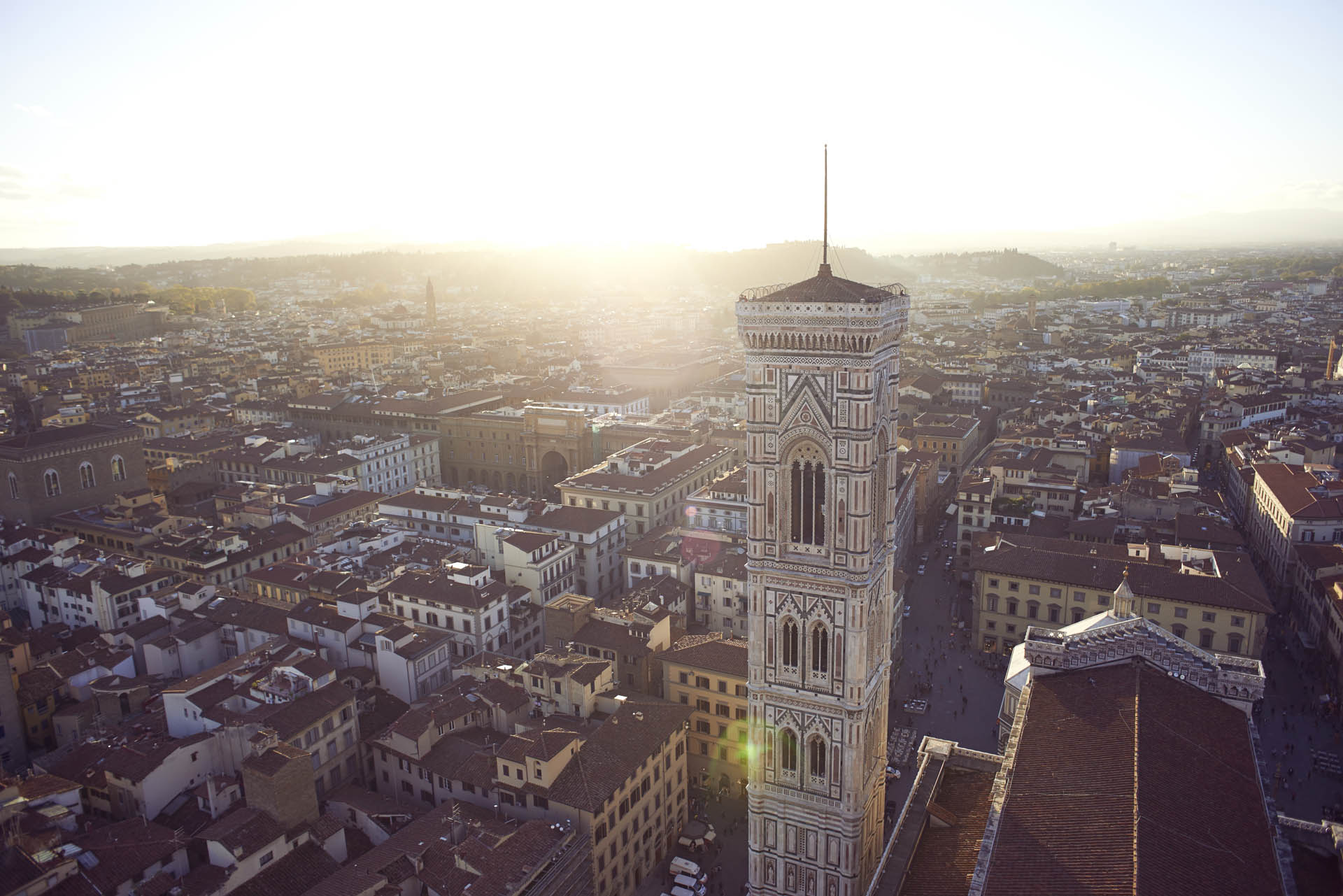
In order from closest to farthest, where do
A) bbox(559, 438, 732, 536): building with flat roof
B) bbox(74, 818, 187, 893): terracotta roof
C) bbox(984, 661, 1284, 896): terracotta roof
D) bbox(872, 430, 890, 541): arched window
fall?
1. bbox(984, 661, 1284, 896): terracotta roof
2. bbox(872, 430, 890, 541): arched window
3. bbox(74, 818, 187, 893): terracotta roof
4. bbox(559, 438, 732, 536): building with flat roof

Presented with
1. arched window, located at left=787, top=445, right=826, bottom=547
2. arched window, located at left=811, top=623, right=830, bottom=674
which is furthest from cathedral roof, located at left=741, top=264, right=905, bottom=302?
arched window, located at left=811, top=623, right=830, bottom=674

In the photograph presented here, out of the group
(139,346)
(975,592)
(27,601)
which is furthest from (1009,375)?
(139,346)

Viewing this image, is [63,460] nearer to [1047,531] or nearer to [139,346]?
[1047,531]

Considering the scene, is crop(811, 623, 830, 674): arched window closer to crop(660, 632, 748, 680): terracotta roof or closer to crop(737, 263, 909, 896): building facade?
crop(737, 263, 909, 896): building facade

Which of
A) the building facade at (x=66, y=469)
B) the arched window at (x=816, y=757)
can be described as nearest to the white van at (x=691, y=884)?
the arched window at (x=816, y=757)

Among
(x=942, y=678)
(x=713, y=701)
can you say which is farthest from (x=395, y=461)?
(x=942, y=678)

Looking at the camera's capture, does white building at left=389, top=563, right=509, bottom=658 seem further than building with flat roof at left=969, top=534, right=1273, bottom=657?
Yes

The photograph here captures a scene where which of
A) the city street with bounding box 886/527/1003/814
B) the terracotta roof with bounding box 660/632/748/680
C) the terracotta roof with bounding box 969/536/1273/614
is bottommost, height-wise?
the city street with bounding box 886/527/1003/814
